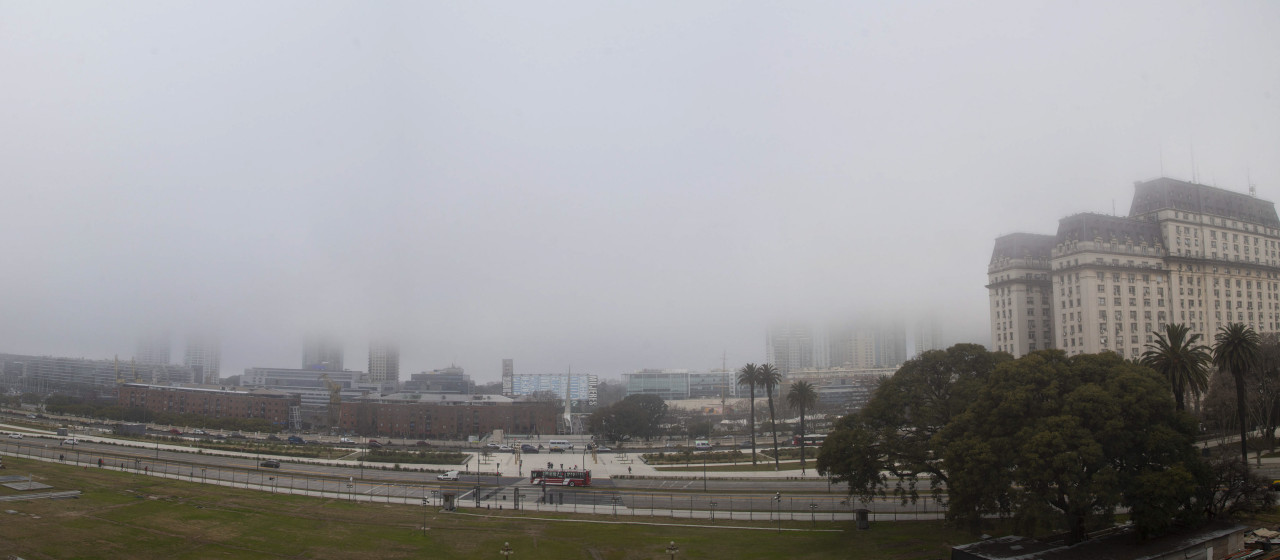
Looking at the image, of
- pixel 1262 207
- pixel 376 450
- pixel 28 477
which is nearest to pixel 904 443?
pixel 28 477

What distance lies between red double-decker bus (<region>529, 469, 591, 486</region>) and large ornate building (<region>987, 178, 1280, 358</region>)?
208 feet

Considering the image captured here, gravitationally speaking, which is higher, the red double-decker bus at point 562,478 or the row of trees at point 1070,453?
the row of trees at point 1070,453

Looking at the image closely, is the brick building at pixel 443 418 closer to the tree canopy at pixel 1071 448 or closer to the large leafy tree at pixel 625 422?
the large leafy tree at pixel 625 422

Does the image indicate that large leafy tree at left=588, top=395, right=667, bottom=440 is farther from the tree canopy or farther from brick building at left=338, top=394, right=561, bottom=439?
the tree canopy

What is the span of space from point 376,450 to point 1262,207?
120043 mm

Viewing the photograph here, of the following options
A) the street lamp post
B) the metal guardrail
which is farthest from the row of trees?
the metal guardrail

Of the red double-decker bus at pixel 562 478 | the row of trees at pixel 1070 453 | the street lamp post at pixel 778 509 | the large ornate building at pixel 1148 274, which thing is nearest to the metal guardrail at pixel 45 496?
the red double-decker bus at pixel 562 478

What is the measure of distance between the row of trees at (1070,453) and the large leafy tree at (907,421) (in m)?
0.13

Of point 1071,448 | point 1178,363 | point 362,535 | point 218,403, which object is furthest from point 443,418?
point 1071,448

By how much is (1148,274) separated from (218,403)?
152 m

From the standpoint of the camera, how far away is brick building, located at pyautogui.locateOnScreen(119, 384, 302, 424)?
13788 cm

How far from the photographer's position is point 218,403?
139125 millimetres

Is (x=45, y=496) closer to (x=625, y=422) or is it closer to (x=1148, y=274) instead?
(x=625, y=422)

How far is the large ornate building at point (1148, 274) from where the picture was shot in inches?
3465
